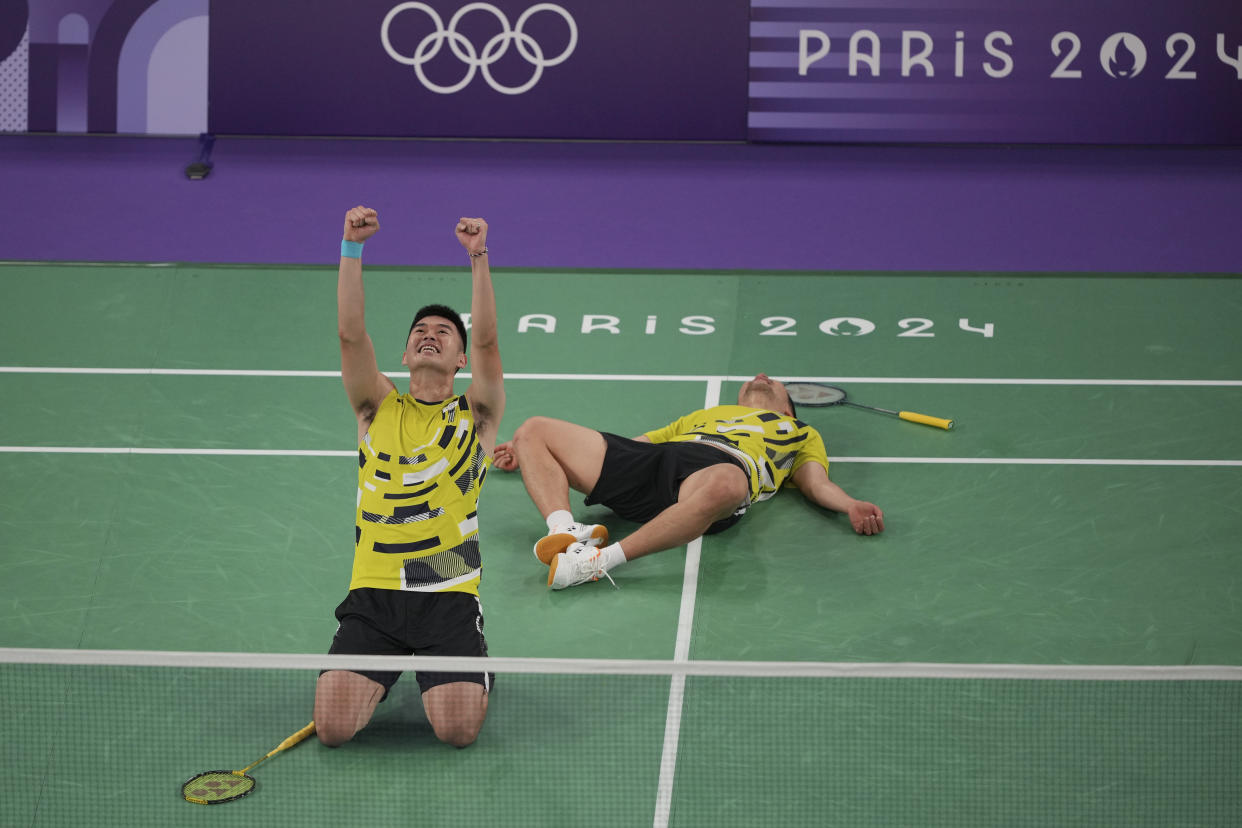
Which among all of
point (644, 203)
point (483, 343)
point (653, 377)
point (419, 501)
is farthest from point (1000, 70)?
point (419, 501)

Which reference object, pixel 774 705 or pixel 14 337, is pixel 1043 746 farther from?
pixel 14 337

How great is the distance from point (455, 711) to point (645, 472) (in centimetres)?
195

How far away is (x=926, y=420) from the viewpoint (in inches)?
325

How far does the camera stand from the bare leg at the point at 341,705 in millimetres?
5652

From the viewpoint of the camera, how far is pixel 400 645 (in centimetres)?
595

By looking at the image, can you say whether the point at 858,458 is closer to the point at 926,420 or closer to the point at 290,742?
the point at 926,420

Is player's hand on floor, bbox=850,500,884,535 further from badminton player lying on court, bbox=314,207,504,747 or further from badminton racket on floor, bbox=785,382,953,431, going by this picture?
badminton player lying on court, bbox=314,207,504,747

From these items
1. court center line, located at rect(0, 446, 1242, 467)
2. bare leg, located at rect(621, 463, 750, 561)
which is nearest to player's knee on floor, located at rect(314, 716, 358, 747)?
bare leg, located at rect(621, 463, 750, 561)

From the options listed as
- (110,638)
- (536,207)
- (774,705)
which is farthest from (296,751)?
(536,207)

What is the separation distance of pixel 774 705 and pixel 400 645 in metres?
1.41

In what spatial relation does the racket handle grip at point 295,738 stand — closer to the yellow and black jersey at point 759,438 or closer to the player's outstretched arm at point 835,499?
the yellow and black jersey at point 759,438

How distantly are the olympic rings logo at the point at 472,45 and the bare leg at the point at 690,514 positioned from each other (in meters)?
5.20

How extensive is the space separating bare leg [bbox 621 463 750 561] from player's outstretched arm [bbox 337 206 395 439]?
4.48ft

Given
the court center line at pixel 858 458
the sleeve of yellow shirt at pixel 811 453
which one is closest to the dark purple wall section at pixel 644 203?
the court center line at pixel 858 458
